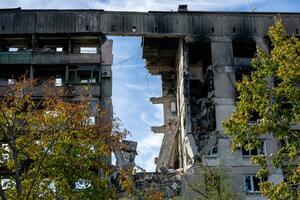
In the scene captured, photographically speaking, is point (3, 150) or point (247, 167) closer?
point (3, 150)

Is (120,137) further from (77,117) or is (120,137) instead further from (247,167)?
(247,167)

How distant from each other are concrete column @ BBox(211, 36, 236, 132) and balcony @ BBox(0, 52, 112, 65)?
31.5 ft

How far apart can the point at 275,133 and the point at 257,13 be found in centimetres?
3025

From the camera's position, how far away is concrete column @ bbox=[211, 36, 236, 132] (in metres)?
46.4

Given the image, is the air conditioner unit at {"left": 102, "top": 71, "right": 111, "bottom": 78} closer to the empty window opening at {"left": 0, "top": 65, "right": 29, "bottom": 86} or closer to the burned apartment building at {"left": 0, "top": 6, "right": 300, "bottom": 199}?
the burned apartment building at {"left": 0, "top": 6, "right": 300, "bottom": 199}

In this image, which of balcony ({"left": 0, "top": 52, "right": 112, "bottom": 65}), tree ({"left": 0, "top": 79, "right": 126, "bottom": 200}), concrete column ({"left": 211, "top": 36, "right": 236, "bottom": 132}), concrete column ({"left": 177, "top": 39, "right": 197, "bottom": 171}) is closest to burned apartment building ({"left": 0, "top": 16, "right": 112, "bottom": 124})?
balcony ({"left": 0, "top": 52, "right": 112, "bottom": 65})

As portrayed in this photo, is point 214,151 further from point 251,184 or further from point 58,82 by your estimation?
point 58,82

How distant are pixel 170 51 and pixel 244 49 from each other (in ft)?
23.0

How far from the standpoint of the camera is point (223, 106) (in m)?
46.6

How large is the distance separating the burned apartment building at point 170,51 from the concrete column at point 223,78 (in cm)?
9

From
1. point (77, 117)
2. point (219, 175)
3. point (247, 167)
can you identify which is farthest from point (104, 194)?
point (247, 167)

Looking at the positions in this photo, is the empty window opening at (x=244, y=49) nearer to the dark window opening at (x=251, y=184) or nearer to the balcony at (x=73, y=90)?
the dark window opening at (x=251, y=184)

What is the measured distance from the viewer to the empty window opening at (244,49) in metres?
50.2

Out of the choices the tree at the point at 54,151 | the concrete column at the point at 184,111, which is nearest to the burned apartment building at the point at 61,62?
the concrete column at the point at 184,111
